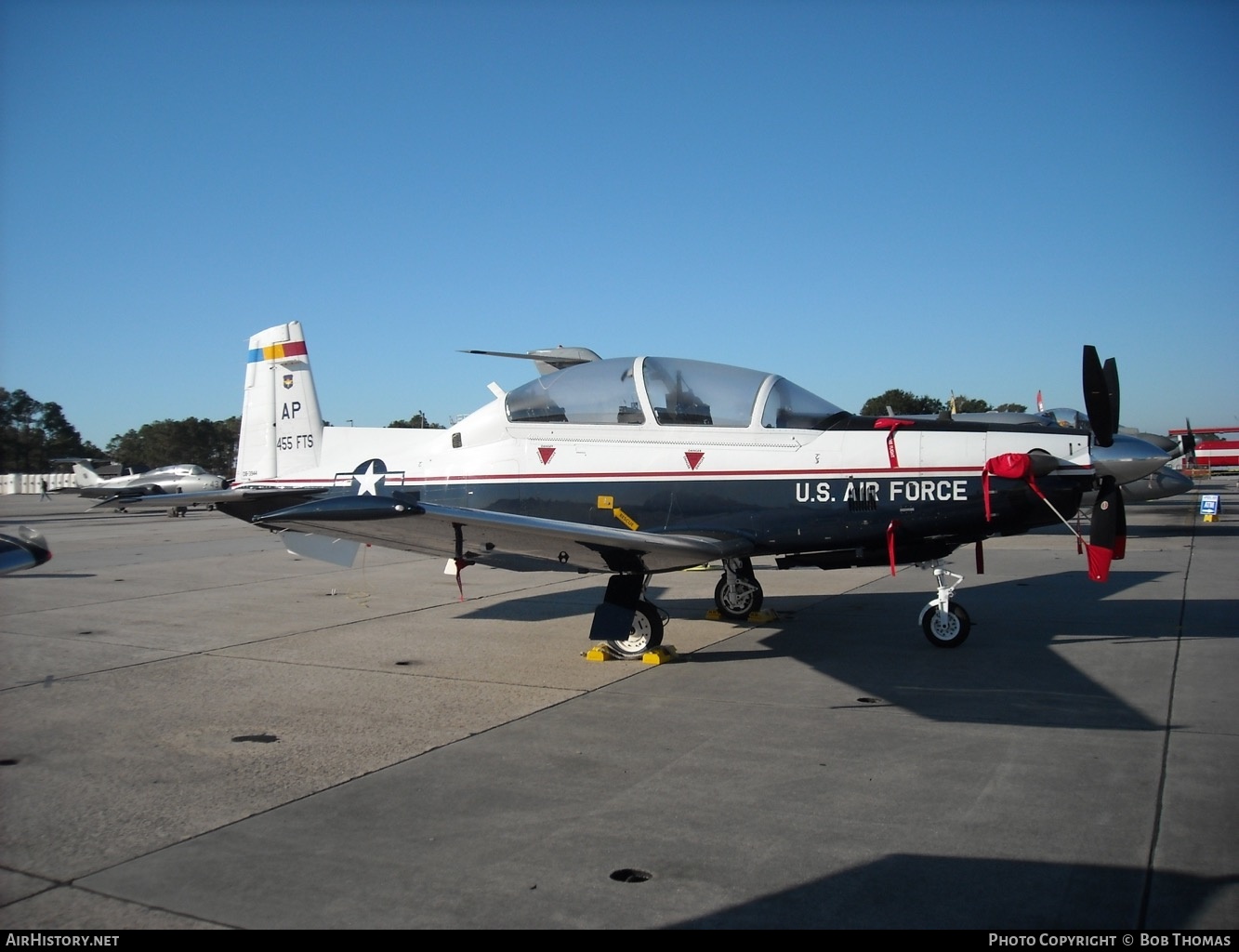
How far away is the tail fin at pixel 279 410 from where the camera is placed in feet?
30.3

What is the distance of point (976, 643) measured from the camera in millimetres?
7766

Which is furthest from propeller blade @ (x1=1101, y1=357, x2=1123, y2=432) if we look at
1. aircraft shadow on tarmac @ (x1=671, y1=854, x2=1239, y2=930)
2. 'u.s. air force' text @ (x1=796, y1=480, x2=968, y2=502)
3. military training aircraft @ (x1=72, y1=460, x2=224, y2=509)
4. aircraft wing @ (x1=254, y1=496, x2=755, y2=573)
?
military training aircraft @ (x1=72, y1=460, x2=224, y2=509)

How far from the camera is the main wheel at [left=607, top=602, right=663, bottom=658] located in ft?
24.1

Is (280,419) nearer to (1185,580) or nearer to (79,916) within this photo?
(79,916)

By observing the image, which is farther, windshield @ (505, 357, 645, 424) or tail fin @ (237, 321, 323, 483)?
tail fin @ (237, 321, 323, 483)

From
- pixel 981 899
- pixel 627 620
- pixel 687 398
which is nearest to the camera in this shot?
pixel 981 899

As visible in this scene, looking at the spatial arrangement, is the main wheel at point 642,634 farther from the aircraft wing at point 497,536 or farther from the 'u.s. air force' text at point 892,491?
the 'u.s. air force' text at point 892,491

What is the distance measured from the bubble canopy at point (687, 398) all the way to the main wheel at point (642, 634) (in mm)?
1590

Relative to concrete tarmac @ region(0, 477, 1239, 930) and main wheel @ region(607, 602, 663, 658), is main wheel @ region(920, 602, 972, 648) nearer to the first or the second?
concrete tarmac @ region(0, 477, 1239, 930)

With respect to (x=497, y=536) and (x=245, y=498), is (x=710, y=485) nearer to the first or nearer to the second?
(x=497, y=536)

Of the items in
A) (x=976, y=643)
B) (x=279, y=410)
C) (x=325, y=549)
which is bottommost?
(x=976, y=643)

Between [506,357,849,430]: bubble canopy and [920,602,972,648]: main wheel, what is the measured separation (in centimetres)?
189

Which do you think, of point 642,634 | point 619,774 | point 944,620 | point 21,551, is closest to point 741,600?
point 642,634

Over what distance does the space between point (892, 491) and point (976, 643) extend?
1.86 metres
